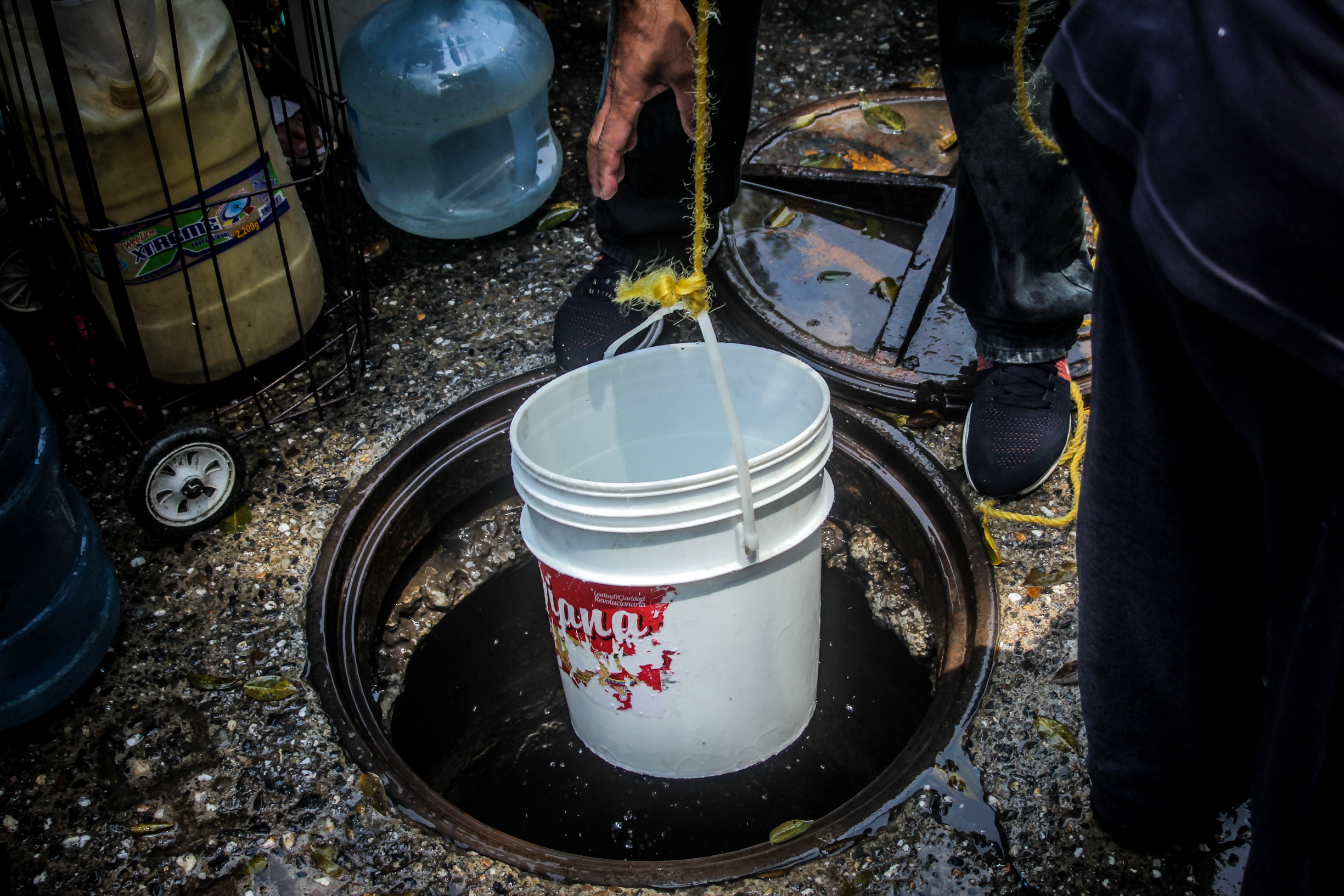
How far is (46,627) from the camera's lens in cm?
145

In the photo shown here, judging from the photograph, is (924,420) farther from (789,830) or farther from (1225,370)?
(1225,370)

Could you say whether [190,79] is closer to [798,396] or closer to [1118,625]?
[798,396]

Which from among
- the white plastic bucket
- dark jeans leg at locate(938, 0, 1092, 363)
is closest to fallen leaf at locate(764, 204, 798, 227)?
dark jeans leg at locate(938, 0, 1092, 363)

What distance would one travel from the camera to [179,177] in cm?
176

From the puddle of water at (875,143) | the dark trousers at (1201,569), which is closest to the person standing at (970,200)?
the puddle of water at (875,143)

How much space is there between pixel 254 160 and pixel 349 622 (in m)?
0.96

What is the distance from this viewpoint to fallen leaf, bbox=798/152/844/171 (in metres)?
2.54

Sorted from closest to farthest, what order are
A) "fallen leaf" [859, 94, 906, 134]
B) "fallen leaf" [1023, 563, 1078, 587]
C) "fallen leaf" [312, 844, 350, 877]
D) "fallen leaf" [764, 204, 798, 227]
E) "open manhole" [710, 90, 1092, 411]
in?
"fallen leaf" [312, 844, 350, 877], "fallen leaf" [1023, 563, 1078, 587], "open manhole" [710, 90, 1092, 411], "fallen leaf" [764, 204, 798, 227], "fallen leaf" [859, 94, 906, 134]

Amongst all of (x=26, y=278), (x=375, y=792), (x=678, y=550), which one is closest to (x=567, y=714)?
(x=375, y=792)

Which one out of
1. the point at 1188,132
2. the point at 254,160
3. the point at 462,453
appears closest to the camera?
the point at 1188,132

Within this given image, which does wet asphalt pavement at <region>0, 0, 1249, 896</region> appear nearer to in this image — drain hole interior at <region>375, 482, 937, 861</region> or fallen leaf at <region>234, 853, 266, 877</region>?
Result: fallen leaf at <region>234, 853, 266, 877</region>

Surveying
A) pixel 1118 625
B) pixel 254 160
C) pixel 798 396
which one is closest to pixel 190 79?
pixel 254 160

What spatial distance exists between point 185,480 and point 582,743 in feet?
3.03

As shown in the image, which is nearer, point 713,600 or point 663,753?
point 713,600
